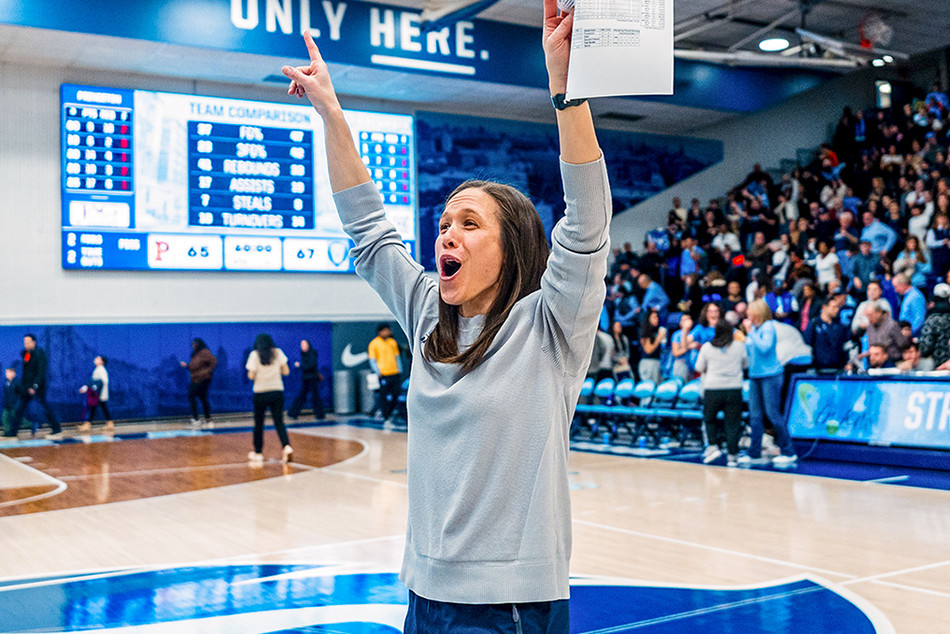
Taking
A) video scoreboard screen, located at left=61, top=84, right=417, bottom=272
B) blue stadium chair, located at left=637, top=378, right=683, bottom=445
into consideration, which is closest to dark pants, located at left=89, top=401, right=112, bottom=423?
video scoreboard screen, located at left=61, top=84, right=417, bottom=272

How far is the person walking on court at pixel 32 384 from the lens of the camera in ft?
46.6

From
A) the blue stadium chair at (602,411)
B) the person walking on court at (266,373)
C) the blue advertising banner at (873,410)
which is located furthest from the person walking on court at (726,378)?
the person walking on court at (266,373)

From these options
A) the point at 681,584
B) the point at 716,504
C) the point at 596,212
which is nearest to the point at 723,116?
the point at 716,504

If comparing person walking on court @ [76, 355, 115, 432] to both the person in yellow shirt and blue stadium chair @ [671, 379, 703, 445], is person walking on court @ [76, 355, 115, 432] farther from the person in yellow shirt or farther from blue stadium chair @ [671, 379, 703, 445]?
blue stadium chair @ [671, 379, 703, 445]

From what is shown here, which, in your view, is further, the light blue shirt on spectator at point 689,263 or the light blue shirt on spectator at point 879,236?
the light blue shirt on spectator at point 689,263

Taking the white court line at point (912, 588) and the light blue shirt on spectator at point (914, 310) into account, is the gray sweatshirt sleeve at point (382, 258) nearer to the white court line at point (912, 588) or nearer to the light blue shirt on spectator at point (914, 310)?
the white court line at point (912, 588)

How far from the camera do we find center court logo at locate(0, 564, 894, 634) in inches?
173

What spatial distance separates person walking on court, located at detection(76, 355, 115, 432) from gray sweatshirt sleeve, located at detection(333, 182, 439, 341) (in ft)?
50.0

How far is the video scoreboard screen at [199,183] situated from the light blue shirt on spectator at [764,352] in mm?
→ 7485

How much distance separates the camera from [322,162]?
55.8 ft

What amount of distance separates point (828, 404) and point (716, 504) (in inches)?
128

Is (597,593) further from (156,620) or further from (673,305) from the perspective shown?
(673,305)

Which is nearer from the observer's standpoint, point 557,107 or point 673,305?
point 557,107

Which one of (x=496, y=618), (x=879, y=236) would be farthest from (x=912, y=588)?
(x=879, y=236)
